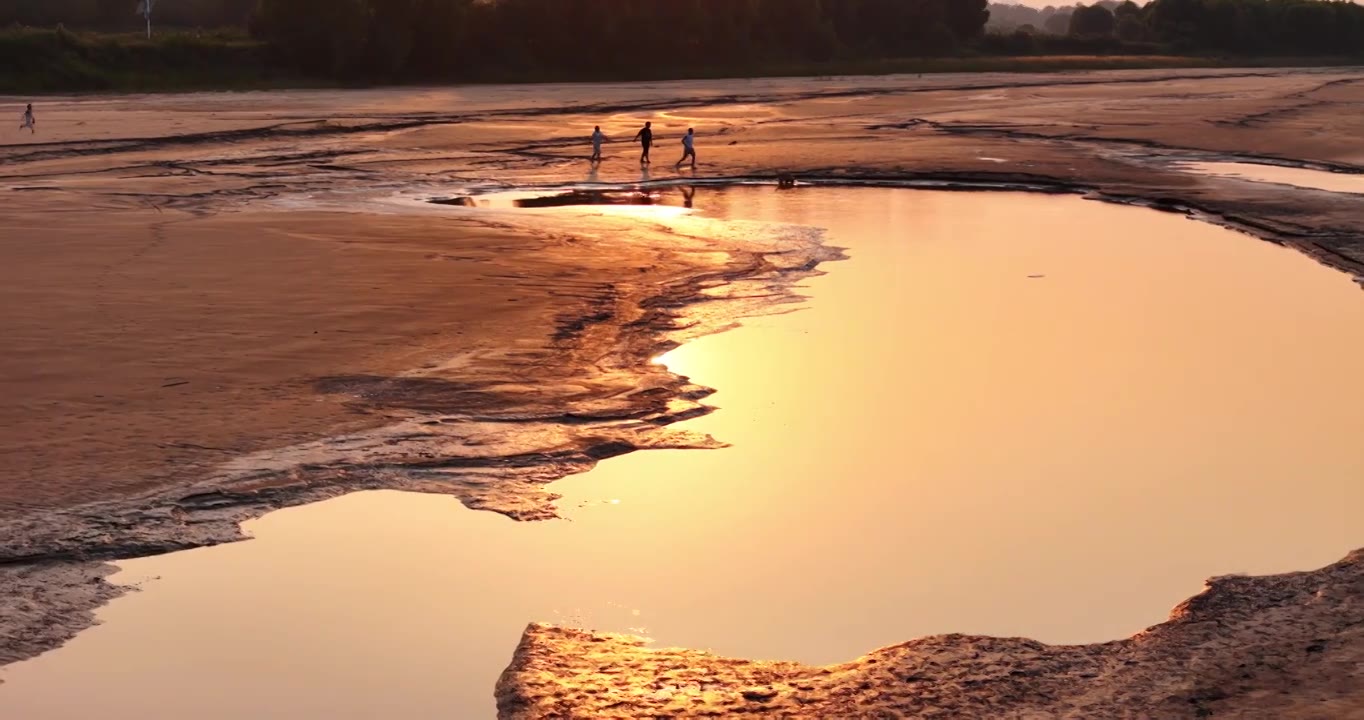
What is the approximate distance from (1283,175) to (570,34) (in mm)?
42719

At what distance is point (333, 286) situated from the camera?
15.4m

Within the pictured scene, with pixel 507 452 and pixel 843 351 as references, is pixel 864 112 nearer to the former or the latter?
pixel 843 351

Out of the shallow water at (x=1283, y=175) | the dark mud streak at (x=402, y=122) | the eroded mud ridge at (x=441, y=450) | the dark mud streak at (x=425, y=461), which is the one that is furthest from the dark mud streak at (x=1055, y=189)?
the dark mud streak at (x=425, y=461)

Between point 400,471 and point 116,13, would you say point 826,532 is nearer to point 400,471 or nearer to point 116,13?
point 400,471

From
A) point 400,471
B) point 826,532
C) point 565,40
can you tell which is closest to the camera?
point 826,532

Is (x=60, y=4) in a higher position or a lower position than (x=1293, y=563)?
higher

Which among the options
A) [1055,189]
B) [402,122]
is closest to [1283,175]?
[1055,189]

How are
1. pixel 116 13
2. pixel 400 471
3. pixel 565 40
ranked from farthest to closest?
pixel 116 13
pixel 565 40
pixel 400 471

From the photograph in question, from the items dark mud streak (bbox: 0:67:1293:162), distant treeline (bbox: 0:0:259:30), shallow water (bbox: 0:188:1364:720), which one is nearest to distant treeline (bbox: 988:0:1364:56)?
dark mud streak (bbox: 0:67:1293:162)

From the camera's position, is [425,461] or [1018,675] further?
[425,461]

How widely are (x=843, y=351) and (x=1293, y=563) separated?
6106 mm

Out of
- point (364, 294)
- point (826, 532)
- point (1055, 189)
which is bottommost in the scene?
point (826, 532)

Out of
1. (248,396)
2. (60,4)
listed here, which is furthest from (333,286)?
(60,4)

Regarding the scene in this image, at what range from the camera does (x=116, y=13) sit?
260 ft
